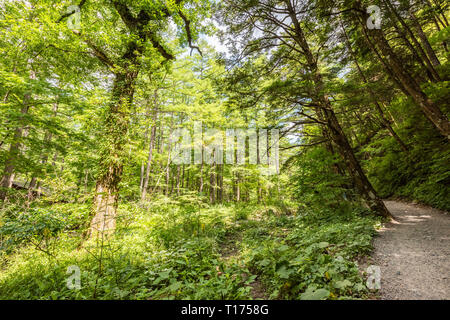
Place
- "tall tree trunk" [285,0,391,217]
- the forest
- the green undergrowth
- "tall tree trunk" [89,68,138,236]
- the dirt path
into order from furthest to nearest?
"tall tree trunk" [89,68,138,236] → "tall tree trunk" [285,0,391,217] → the forest → the green undergrowth → the dirt path

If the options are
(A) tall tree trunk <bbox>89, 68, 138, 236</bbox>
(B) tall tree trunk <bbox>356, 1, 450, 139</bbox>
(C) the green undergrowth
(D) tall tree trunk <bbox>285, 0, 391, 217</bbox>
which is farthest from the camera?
(A) tall tree trunk <bbox>89, 68, 138, 236</bbox>

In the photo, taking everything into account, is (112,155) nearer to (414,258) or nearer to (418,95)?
(414,258)

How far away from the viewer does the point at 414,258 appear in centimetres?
263

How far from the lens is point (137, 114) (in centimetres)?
578

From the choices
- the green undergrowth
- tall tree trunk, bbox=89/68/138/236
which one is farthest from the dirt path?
tall tree trunk, bbox=89/68/138/236

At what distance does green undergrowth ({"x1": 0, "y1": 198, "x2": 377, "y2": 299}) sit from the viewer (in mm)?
2184

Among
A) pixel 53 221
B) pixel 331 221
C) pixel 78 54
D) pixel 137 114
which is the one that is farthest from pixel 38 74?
pixel 331 221

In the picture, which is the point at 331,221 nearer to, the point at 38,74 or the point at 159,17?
the point at 159,17

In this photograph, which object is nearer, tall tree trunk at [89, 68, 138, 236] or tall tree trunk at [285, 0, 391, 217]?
tall tree trunk at [285, 0, 391, 217]

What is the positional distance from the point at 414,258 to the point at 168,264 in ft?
14.1

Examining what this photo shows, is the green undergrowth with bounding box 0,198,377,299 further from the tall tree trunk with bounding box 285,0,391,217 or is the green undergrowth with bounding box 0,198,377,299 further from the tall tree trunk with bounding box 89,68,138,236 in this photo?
the tall tree trunk with bounding box 285,0,391,217

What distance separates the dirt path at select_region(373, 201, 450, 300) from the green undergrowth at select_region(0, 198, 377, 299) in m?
0.29

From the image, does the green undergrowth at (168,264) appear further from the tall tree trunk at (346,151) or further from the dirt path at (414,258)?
the tall tree trunk at (346,151)
